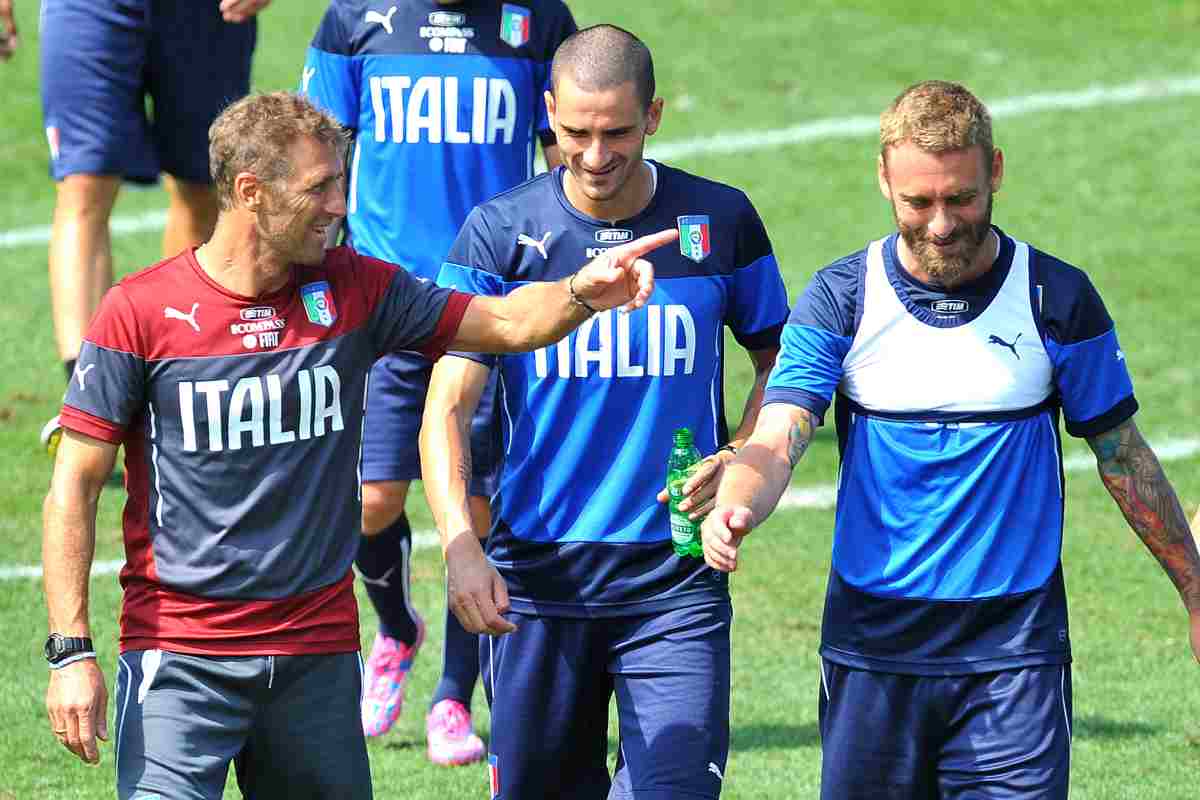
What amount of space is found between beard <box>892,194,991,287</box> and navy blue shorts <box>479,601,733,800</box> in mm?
1200

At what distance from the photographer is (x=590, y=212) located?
639 cm

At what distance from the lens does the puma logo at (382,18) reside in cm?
827

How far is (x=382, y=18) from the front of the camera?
8.28m

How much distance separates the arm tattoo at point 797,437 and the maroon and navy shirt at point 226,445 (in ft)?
3.69

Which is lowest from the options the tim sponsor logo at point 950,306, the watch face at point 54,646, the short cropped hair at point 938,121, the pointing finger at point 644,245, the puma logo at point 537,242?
the watch face at point 54,646

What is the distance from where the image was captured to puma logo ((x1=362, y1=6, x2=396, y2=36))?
8.27 metres

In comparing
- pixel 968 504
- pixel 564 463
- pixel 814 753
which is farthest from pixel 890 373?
pixel 814 753

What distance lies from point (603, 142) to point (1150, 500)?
1.73 metres

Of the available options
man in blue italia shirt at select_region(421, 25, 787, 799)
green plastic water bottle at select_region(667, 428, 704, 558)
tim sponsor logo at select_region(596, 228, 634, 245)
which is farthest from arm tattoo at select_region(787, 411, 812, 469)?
tim sponsor logo at select_region(596, 228, 634, 245)

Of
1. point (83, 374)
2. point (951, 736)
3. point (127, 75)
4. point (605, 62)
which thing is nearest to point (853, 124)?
point (127, 75)

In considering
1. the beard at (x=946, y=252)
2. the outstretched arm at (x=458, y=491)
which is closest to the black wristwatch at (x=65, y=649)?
the outstretched arm at (x=458, y=491)

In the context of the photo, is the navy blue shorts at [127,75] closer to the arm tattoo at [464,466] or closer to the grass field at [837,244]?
the grass field at [837,244]

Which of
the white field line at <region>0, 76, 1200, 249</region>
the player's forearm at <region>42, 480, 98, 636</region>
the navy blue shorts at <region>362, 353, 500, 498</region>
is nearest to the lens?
the player's forearm at <region>42, 480, 98, 636</region>

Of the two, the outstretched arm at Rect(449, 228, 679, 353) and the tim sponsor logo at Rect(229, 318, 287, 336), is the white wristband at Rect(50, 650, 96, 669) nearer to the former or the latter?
the tim sponsor logo at Rect(229, 318, 287, 336)
